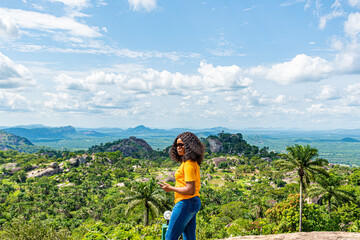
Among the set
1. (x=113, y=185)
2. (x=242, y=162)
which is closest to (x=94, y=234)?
(x=113, y=185)

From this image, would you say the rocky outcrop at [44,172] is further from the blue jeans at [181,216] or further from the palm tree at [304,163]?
the blue jeans at [181,216]

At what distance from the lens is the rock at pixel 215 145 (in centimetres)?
18516

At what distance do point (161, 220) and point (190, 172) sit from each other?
18.6 m

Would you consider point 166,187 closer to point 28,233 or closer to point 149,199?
point 28,233

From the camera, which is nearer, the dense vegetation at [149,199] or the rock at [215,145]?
the dense vegetation at [149,199]

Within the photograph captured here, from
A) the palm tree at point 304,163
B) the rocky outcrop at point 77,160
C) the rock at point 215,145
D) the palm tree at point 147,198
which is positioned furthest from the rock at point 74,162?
the palm tree at point 304,163

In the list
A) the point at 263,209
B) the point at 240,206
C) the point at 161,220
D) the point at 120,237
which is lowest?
the point at 240,206

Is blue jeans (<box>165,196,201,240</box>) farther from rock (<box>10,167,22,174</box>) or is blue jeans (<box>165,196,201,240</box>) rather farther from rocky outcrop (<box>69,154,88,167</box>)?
rock (<box>10,167,22,174</box>)

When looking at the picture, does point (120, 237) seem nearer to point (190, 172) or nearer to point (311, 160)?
point (190, 172)

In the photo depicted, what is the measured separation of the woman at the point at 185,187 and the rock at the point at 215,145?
183 meters

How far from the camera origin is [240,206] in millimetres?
55281

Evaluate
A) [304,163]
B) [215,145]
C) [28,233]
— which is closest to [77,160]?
[215,145]

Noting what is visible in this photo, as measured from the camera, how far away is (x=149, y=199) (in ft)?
77.3

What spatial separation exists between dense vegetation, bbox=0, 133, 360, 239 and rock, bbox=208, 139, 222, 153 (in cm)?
565
